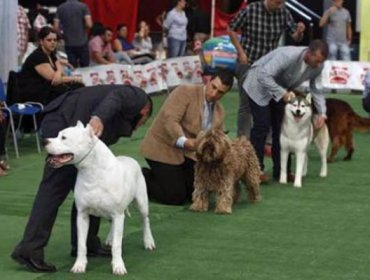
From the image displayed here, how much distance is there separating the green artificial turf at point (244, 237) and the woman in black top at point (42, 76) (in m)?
1.55

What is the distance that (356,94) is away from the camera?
19.7m

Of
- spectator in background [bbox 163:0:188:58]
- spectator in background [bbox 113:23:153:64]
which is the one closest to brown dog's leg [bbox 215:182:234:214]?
spectator in background [bbox 113:23:153:64]

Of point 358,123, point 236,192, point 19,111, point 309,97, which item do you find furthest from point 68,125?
point 358,123

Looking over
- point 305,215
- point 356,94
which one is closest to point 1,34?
point 305,215

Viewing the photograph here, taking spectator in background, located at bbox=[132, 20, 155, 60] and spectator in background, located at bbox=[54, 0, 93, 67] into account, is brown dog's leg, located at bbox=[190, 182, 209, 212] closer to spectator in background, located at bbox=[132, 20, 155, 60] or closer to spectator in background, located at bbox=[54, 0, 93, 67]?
spectator in background, located at bbox=[54, 0, 93, 67]

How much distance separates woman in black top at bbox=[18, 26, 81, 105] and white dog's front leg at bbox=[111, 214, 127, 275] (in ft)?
18.9

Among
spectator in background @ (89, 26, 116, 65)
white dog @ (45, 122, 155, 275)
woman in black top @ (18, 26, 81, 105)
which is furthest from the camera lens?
spectator in background @ (89, 26, 116, 65)

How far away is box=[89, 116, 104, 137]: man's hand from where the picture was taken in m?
6.24

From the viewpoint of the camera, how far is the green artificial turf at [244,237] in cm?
657

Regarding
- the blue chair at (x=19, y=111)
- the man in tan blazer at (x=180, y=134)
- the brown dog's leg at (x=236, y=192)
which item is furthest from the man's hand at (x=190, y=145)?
the blue chair at (x=19, y=111)

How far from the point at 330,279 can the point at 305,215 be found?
218cm

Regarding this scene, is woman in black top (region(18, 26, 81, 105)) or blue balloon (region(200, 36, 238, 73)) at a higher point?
woman in black top (region(18, 26, 81, 105))

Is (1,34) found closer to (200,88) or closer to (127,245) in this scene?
(200,88)

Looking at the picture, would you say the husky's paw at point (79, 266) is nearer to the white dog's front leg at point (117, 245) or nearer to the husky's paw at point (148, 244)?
the white dog's front leg at point (117, 245)
